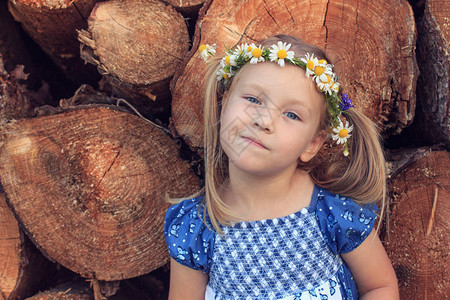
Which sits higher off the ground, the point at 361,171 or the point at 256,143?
the point at 256,143

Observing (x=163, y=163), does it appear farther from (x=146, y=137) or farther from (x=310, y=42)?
(x=310, y=42)

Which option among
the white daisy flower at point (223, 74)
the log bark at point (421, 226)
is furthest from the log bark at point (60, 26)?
the log bark at point (421, 226)

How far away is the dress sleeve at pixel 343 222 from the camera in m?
1.46

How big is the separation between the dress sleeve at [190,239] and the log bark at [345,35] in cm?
47

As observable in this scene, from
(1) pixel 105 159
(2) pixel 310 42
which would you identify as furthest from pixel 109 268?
(2) pixel 310 42

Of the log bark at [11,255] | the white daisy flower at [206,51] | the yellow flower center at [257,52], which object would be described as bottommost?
the log bark at [11,255]

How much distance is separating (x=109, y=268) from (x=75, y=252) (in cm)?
15

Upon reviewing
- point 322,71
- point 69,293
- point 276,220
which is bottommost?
point 69,293

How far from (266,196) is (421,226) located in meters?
0.62

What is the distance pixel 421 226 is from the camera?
5.29ft

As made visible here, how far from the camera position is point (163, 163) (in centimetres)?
168

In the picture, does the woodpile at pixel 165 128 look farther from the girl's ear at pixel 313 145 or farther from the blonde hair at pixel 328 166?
the girl's ear at pixel 313 145

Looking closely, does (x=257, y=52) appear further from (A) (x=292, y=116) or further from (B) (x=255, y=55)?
(A) (x=292, y=116)

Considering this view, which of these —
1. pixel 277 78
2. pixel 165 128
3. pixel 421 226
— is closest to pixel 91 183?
pixel 165 128
